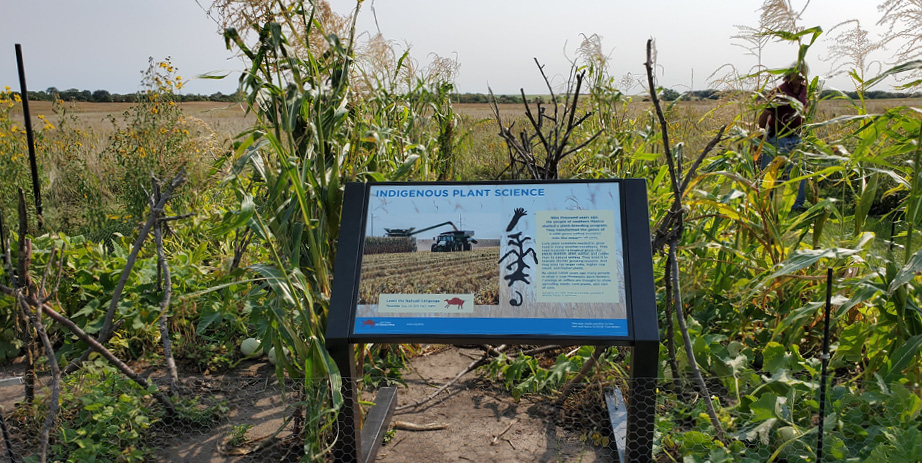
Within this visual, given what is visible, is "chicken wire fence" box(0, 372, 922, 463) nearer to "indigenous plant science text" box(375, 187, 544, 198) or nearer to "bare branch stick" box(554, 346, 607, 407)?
"bare branch stick" box(554, 346, 607, 407)

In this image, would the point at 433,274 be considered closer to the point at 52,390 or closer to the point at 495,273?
the point at 495,273

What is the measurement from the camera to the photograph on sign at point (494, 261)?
7.28 ft

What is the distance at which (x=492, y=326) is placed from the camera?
2.22 m

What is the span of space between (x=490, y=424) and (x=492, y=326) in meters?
0.75

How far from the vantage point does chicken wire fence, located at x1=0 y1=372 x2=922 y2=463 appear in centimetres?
206

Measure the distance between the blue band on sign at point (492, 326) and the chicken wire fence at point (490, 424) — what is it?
213mm

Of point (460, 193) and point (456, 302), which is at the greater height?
point (460, 193)

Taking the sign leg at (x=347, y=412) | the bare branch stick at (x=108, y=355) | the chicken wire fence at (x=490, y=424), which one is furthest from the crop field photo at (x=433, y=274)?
the bare branch stick at (x=108, y=355)

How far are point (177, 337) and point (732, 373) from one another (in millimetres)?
2774

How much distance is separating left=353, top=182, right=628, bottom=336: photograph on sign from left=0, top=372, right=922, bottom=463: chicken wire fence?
322 mm

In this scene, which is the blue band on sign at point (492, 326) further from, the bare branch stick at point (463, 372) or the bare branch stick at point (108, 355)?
the bare branch stick at point (108, 355)

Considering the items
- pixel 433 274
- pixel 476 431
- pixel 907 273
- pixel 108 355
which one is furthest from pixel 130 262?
pixel 907 273

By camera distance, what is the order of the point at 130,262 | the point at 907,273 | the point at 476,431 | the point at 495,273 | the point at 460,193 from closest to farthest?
the point at 907,273 → the point at 495,273 → the point at 460,193 → the point at 130,262 → the point at 476,431

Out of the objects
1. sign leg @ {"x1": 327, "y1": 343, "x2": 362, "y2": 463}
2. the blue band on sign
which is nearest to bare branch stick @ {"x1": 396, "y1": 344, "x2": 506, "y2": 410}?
sign leg @ {"x1": 327, "y1": 343, "x2": 362, "y2": 463}
